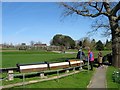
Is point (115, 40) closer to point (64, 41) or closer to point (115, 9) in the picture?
point (115, 9)

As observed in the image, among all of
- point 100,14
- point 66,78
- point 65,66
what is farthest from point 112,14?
point 66,78

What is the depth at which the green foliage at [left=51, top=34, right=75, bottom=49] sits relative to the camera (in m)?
138

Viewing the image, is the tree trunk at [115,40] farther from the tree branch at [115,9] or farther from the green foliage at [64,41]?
the green foliage at [64,41]

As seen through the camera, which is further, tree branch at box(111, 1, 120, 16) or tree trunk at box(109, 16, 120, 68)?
tree trunk at box(109, 16, 120, 68)

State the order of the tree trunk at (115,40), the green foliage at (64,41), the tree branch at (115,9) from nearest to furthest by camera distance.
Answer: the tree branch at (115,9)
the tree trunk at (115,40)
the green foliage at (64,41)

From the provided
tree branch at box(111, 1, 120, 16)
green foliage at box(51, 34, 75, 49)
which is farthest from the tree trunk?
green foliage at box(51, 34, 75, 49)

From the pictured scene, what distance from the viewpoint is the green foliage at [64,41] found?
138125 mm

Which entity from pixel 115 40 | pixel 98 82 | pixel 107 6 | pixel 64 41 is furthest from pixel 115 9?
pixel 64 41

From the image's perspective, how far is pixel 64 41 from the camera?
462 feet

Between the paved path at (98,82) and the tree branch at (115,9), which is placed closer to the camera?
the paved path at (98,82)

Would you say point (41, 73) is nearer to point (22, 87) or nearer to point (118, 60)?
Answer: point (22, 87)

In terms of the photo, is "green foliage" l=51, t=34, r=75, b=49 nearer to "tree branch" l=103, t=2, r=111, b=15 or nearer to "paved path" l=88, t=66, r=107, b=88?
"tree branch" l=103, t=2, r=111, b=15

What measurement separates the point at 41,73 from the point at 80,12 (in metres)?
12.3

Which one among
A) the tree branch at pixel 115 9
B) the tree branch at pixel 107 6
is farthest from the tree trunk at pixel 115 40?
the tree branch at pixel 107 6
